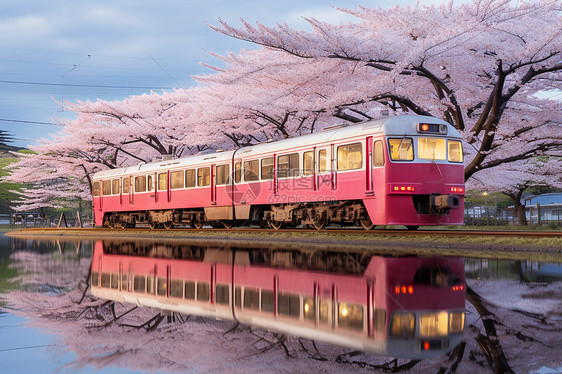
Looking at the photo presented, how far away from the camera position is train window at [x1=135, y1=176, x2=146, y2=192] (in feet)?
98.0

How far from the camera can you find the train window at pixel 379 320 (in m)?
5.16

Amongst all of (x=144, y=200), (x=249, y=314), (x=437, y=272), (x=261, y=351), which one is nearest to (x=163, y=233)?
(x=144, y=200)

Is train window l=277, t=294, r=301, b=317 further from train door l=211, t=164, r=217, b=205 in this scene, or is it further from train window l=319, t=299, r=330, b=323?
train door l=211, t=164, r=217, b=205

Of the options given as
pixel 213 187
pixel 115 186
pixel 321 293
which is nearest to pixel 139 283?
pixel 321 293

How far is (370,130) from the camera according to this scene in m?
17.3

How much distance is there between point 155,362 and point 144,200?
86.0ft

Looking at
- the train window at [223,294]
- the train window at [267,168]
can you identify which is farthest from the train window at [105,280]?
Answer: the train window at [267,168]

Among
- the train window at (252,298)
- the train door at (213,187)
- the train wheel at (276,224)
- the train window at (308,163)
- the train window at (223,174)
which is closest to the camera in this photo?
the train window at (252,298)

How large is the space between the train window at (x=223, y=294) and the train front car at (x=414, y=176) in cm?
904

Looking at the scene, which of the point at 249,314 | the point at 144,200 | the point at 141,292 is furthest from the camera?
the point at 144,200

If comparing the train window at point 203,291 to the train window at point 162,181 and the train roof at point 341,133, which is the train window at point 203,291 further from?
the train window at point 162,181

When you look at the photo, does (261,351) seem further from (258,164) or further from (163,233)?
(163,233)

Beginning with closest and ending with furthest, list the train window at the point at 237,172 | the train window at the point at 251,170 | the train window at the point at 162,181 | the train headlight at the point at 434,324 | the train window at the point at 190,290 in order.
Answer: the train headlight at the point at 434,324 → the train window at the point at 190,290 → the train window at the point at 251,170 → the train window at the point at 237,172 → the train window at the point at 162,181

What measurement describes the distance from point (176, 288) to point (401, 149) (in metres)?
10.0
